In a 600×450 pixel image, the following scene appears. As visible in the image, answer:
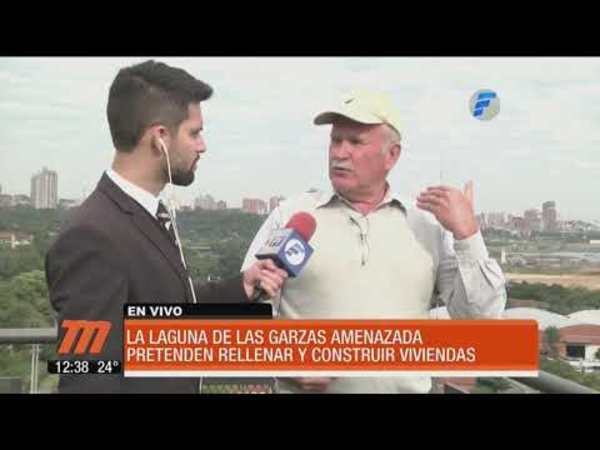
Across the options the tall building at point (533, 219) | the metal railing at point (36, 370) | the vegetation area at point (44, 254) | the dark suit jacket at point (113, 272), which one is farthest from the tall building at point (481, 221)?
the dark suit jacket at point (113, 272)

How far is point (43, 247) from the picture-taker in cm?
408

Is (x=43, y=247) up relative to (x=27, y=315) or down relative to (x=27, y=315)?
up

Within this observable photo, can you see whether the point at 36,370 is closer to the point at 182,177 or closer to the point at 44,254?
the point at 44,254

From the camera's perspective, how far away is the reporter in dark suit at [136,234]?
3.95 metres

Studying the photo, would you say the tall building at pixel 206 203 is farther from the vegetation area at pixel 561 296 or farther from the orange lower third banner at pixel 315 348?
the vegetation area at pixel 561 296

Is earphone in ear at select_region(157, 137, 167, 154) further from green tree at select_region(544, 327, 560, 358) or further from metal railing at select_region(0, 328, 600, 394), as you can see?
green tree at select_region(544, 327, 560, 358)

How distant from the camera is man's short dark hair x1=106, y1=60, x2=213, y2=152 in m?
4.11

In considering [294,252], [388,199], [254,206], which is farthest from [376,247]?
[254,206]

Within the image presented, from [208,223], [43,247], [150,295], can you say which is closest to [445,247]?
[208,223]

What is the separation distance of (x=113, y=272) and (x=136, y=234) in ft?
0.72

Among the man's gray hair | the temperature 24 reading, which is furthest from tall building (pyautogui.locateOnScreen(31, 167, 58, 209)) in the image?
the man's gray hair

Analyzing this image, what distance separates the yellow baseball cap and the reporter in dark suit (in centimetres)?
68

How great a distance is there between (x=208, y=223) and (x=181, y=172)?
0.99ft
